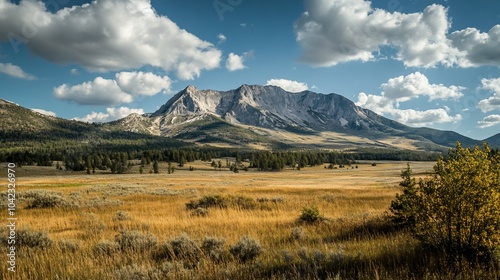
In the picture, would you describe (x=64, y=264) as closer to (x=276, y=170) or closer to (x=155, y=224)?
(x=155, y=224)

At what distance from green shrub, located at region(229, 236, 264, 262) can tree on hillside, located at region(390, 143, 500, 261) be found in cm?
387

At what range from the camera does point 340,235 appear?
9.89 metres

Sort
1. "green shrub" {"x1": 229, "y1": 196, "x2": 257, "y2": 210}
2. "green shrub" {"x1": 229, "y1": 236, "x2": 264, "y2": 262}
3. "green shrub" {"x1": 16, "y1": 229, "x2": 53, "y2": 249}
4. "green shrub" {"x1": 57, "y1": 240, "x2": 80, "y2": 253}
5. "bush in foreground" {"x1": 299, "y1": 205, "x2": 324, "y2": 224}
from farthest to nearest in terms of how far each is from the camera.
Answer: "green shrub" {"x1": 229, "y1": 196, "x2": 257, "y2": 210}, "bush in foreground" {"x1": 299, "y1": 205, "x2": 324, "y2": 224}, "green shrub" {"x1": 16, "y1": 229, "x2": 53, "y2": 249}, "green shrub" {"x1": 57, "y1": 240, "x2": 80, "y2": 253}, "green shrub" {"x1": 229, "y1": 236, "x2": 264, "y2": 262}

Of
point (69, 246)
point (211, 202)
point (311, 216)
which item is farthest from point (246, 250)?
point (211, 202)

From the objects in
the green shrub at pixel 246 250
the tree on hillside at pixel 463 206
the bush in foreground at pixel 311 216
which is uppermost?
the tree on hillside at pixel 463 206

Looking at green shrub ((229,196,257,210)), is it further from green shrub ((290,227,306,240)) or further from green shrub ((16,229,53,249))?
green shrub ((16,229,53,249))

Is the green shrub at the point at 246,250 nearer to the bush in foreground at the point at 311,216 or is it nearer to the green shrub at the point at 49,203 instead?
Answer: the bush in foreground at the point at 311,216

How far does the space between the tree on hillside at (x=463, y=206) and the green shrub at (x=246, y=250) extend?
3.87 m

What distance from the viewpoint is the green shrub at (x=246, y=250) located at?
289 inches

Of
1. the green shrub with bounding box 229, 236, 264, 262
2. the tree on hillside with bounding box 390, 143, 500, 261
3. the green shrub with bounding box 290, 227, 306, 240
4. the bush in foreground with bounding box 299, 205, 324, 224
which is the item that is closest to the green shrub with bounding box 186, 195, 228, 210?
the bush in foreground with bounding box 299, 205, 324, 224

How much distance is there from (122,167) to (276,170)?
80165 mm

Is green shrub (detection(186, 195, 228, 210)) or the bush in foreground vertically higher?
the bush in foreground

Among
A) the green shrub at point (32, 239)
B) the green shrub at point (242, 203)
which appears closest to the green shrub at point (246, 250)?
the green shrub at point (32, 239)

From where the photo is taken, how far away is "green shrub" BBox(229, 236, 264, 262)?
24.1 ft
